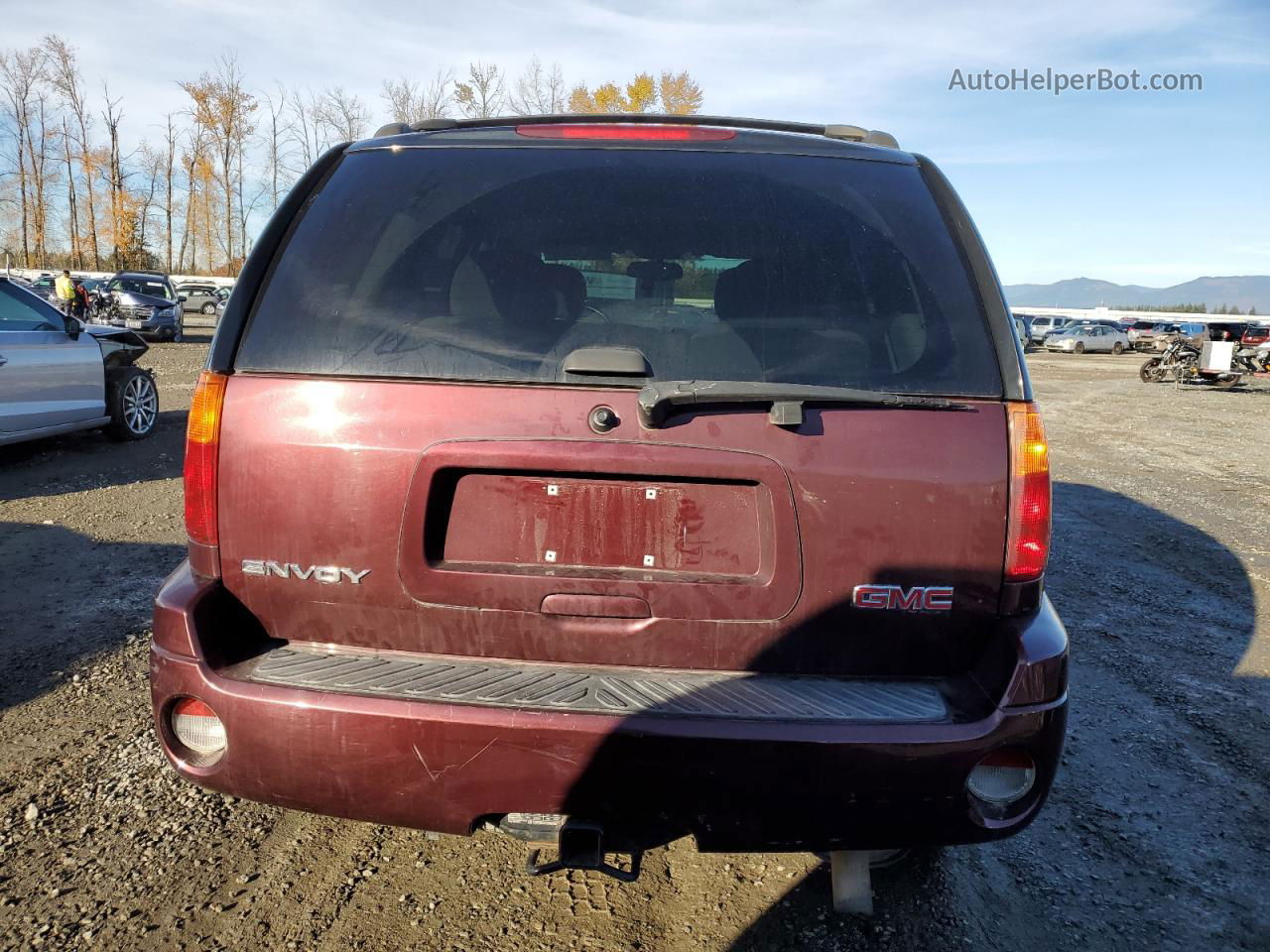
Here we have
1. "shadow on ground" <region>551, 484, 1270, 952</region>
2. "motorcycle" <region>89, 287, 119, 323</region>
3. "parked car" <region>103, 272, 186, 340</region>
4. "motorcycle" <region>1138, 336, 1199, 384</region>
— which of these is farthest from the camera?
"motorcycle" <region>89, 287, 119, 323</region>

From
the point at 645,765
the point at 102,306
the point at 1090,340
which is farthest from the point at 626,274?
the point at 1090,340

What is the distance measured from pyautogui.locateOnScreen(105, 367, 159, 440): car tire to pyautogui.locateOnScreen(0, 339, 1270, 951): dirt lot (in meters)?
4.60

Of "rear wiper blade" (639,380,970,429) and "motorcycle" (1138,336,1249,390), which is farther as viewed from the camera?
"motorcycle" (1138,336,1249,390)

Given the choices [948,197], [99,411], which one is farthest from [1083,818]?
[99,411]

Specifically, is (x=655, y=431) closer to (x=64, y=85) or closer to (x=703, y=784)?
(x=703, y=784)

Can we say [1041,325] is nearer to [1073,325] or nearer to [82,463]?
[1073,325]

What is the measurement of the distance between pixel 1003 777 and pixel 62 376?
873cm

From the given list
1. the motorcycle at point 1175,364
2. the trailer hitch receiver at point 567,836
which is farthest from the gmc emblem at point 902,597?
the motorcycle at point 1175,364

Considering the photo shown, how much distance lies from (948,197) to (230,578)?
6.58ft

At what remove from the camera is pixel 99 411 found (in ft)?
28.2

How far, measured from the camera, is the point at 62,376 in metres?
7.99

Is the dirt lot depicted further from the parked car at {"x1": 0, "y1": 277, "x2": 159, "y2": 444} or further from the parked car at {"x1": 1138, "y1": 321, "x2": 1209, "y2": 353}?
the parked car at {"x1": 1138, "y1": 321, "x2": 1209, "y2": 353}

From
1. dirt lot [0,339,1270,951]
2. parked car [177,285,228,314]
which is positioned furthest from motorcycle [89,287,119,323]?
dirt lot [0,339,1270,951]

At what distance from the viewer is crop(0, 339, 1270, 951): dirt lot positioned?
Result: 227cm
